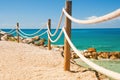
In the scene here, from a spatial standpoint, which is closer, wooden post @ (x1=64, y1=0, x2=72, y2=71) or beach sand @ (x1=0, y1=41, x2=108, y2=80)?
beach sand @ (x1=0, y1=41, x2=108, y2=80)

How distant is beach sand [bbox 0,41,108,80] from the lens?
6.09 metres

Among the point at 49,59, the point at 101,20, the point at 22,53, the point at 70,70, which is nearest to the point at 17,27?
the point at 22,53

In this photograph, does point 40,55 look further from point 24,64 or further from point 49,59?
point 24,64

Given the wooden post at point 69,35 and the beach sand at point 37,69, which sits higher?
the wooden post at point 69,35

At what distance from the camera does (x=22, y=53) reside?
9.01m

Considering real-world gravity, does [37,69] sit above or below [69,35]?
below

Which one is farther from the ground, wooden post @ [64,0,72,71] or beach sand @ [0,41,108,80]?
wooden post @ [64,0,72,71]

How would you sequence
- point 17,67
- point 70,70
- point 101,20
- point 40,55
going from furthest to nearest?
point 40,55 < point 17,67 < point 70,70 < point 101,20

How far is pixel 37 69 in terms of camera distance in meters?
6.72

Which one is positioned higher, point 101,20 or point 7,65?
point 101,20

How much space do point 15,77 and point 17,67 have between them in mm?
895

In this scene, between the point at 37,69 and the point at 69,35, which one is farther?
the point at 37,69

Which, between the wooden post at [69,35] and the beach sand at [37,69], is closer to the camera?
the beach sand at [37,69]

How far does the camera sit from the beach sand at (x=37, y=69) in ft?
20.0
